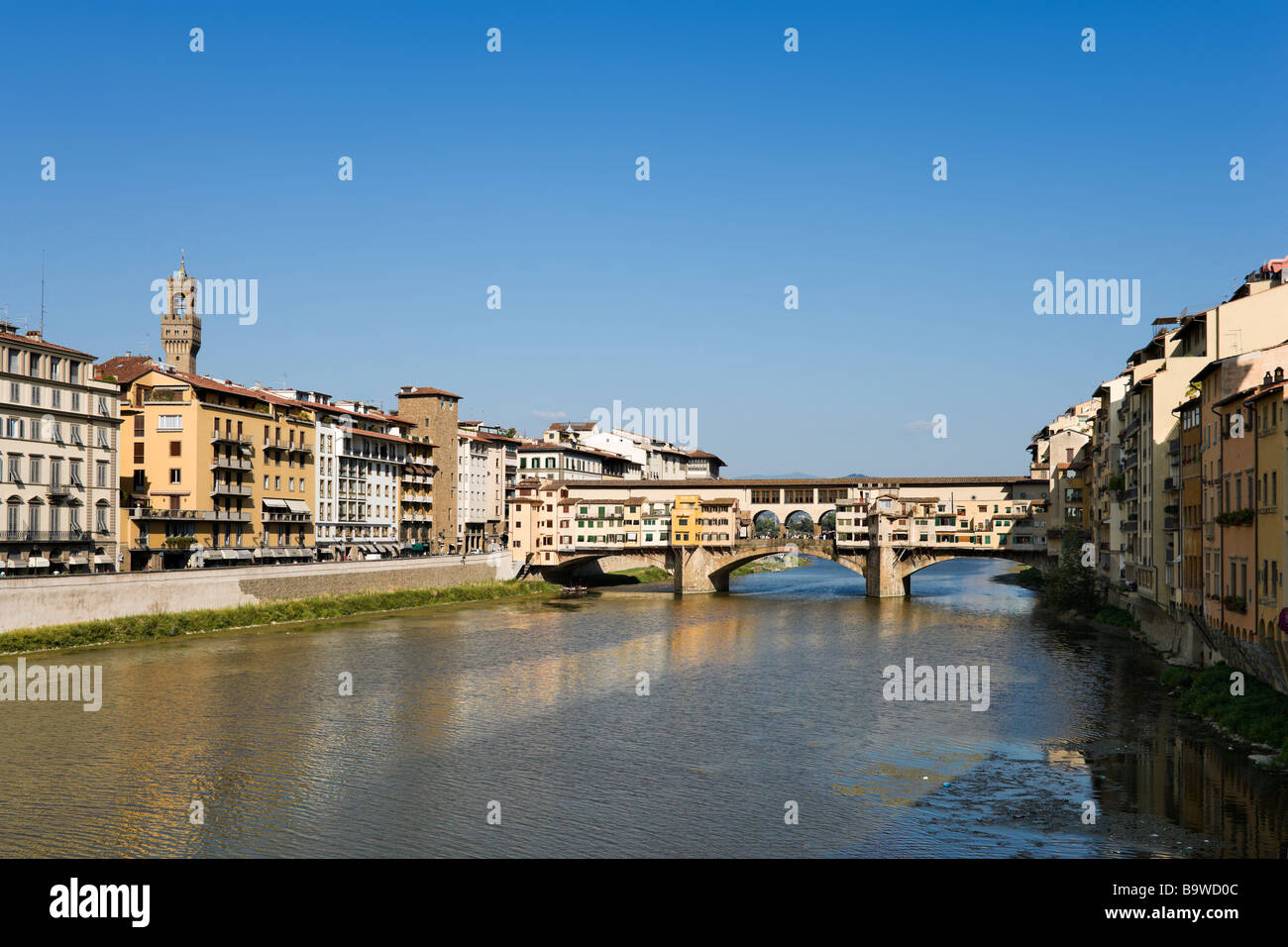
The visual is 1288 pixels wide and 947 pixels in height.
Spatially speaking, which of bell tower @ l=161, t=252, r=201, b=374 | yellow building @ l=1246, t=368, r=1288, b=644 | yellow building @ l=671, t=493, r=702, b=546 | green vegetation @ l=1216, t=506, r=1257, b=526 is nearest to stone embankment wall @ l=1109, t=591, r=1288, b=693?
yellow building @ l=1246, t=368, r=1288, b=644

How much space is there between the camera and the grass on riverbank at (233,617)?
5025cm

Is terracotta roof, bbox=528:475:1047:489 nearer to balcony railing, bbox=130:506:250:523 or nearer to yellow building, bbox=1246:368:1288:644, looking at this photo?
balcony railing, bbox=130:506:250:523

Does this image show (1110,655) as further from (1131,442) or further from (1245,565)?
(1245,565)

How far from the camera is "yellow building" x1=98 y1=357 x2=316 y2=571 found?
70375mm

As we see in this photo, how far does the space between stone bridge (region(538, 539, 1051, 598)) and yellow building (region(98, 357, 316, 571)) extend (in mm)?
28204

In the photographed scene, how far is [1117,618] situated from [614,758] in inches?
1618

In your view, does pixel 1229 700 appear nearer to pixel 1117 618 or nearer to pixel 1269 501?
pixel 1269 501

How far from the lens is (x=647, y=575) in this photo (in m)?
114

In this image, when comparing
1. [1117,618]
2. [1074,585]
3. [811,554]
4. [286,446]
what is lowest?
[1117,618]

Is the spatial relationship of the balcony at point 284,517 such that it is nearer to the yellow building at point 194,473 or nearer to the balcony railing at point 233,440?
the yellow building at point 194,473

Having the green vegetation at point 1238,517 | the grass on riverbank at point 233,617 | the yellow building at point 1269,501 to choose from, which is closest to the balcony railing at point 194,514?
the grass on riverbank at point 233,617

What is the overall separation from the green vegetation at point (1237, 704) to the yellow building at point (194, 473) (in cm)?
5750

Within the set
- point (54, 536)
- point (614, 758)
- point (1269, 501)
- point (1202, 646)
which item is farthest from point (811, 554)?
point (1269, 501)

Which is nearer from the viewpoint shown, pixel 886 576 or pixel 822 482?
pixel 886 576
